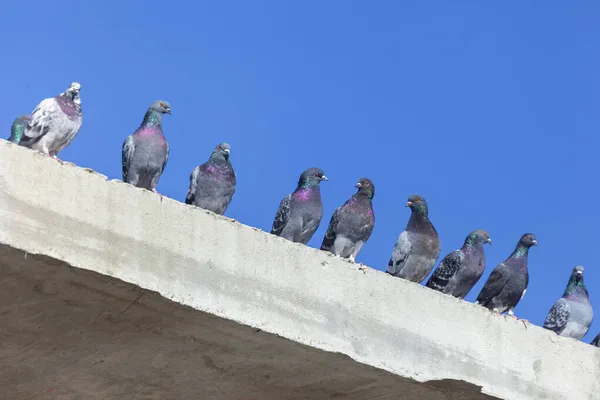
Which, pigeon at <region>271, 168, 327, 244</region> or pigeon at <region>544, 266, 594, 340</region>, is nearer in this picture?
pigeon at <region>271, 168, 327, 244</region>

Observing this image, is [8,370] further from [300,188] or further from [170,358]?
[300,188]

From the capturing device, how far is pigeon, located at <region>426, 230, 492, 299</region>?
9805mm

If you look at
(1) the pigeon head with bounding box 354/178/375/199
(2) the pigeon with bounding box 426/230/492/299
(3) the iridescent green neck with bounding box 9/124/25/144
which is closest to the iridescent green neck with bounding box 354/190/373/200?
(1) the pigeon head with bounding box 354/178/375/199

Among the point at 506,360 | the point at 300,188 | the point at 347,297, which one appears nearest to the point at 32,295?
the point at 347,297

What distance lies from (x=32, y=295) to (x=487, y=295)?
500 centimetres

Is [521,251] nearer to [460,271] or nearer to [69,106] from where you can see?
[460,271]

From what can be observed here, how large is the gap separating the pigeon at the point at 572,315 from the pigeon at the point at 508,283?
0.63 metres

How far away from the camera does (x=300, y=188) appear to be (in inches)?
398

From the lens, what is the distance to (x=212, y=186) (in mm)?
9484

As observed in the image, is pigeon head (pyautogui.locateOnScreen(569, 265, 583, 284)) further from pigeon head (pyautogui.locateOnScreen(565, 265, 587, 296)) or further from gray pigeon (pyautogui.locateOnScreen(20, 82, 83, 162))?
gray pigeon (pyautogui.locateOnScreen(20, 82, 83, 162))

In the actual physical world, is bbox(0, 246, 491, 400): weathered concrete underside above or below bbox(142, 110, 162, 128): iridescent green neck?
below

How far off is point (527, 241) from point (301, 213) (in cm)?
234

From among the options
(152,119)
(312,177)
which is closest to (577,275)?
(312,177)

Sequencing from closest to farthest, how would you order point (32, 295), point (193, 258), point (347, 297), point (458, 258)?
1. point (32, 295)
2. point (193, 258)
3. point (347, 297)
4. point (458, 258)
